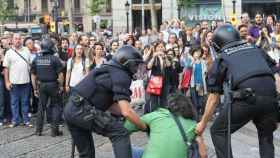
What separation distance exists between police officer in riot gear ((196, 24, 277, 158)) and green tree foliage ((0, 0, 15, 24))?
216ft

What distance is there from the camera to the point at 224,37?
645 centimetres

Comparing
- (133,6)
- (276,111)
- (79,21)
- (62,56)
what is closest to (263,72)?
(276,111)

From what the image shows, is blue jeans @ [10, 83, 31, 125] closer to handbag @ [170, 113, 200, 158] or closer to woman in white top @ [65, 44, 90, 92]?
woman in white top @ [65, 44, 90, 92]

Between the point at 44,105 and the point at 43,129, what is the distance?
76 cm

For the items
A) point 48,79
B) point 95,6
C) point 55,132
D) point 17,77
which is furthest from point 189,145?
point 95,6

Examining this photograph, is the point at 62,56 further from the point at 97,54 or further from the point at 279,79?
the point at 279,79

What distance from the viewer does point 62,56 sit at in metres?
14.0

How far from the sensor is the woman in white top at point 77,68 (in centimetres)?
1146

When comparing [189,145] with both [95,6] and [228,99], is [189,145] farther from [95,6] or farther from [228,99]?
[95,6]

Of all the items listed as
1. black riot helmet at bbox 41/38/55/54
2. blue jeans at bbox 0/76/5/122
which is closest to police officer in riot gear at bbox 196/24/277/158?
black riot helmet at bbox 41/38/55/54

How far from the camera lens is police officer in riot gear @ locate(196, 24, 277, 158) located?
617 cm

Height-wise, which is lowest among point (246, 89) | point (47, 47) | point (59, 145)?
point (59, 145)

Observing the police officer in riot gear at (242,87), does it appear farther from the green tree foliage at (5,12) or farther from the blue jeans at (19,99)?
the green tree foliage at (5,12)

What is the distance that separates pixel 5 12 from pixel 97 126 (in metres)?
66.8
